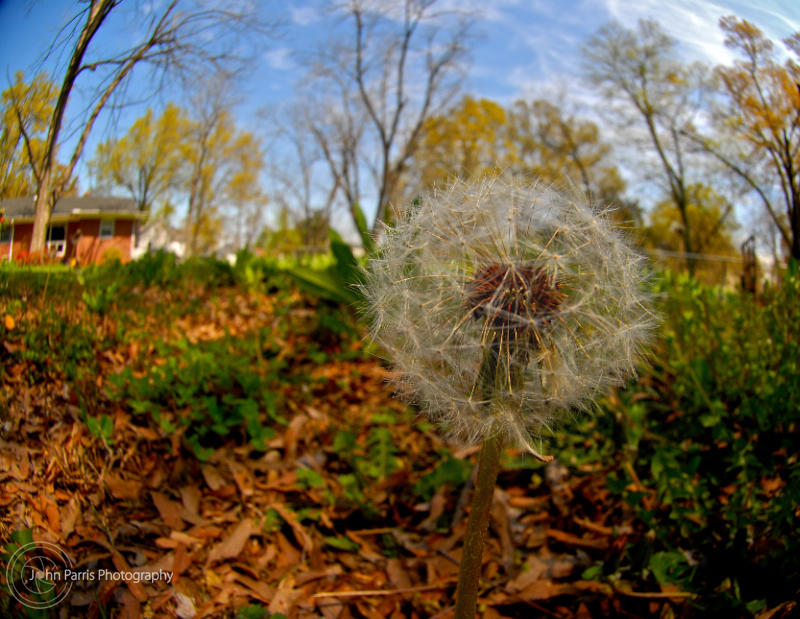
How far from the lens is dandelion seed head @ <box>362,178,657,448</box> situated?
1.16 meters

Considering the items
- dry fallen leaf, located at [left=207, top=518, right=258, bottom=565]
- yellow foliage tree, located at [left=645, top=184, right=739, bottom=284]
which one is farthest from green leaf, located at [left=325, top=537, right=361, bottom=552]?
yellow foliage tree, located at [left=645, top=184, right=739, bottom=284]

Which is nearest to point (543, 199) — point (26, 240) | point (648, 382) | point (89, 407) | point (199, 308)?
point (26, 240)

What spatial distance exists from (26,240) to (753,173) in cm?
261

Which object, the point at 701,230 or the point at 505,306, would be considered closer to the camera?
the point at 505,306

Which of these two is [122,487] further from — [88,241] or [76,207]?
[76,207]

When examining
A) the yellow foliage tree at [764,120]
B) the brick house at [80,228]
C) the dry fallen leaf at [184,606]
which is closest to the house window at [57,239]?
the brick house at [80,228]

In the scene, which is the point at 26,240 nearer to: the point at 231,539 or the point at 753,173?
the point at 231,539

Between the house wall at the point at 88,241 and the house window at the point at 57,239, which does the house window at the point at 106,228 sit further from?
the house window at the point at 57,239

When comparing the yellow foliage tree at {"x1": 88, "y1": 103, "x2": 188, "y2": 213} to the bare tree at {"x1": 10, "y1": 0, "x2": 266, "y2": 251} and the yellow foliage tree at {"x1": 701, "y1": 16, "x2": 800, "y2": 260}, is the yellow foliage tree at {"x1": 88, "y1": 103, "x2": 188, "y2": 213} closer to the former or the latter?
the bare tree at {"x1": 10, "y1": 0, "x2": 266, "y2": 251}

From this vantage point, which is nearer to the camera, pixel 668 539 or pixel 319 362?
pixel 668 539

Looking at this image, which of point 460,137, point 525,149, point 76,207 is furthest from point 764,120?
point 460,137

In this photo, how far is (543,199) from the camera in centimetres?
139

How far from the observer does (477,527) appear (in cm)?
114

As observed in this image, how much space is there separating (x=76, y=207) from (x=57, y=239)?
0.38 feet
